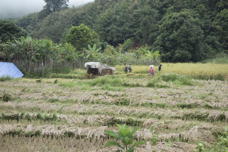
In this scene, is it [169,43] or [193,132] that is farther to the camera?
[169,43]

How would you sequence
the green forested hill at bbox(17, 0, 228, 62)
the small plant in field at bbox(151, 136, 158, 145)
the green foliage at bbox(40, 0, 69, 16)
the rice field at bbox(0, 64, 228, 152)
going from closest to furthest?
the rice field at bbox(0, 64, 228, 152), the small plant in field at bbox(151, 136, 158, 145), the green forested hill at bbox(17, 0, 228, 62), the green foliage at bbox(40, 0, 69, 16)

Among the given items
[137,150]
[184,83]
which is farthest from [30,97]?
[184,83]

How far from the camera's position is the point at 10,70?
18.6m

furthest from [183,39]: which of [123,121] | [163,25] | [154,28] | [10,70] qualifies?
[123,121]

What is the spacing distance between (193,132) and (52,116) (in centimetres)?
297

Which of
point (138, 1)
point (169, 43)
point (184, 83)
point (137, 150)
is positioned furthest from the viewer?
point (138, 1)

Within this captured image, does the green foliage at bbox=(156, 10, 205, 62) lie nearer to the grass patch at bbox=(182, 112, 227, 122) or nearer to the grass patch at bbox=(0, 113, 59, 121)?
the grass patch at bbox=(182, 112, 227, 122)

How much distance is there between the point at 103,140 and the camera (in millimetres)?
3760

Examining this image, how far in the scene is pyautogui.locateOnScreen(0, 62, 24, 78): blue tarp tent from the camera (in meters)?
18.2

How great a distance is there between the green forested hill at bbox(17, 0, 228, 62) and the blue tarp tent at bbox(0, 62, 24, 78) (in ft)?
71.8

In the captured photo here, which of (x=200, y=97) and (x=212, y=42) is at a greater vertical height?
(x=212, y=42)

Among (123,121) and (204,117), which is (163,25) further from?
(123,121)

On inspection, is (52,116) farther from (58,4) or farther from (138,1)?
(58,4)

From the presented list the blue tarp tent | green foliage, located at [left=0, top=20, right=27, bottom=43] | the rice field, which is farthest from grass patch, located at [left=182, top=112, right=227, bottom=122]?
green foliage, located at [left=0, top=20, right=27, bottom=43]
